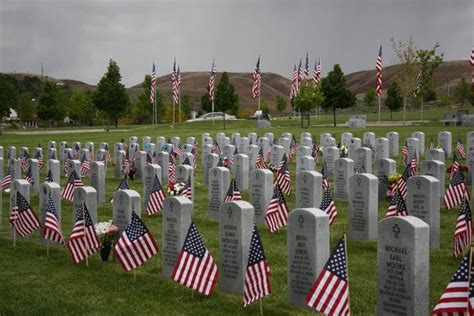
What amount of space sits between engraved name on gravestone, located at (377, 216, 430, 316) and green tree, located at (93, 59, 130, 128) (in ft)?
190

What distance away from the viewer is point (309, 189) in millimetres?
16500

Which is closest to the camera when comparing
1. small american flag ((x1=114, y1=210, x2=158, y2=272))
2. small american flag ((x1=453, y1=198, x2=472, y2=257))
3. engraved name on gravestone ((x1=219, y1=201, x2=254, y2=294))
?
engraved name on gravestone ((x1=219, y1=201, x2=254, y2=294))

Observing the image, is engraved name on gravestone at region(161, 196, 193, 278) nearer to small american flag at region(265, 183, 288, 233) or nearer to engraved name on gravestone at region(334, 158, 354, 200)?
small american flag at region(265, 183, 288, 233)

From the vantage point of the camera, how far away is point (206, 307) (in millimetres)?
10750

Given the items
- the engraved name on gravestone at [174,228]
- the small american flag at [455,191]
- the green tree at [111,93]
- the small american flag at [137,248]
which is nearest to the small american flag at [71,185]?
the engraved name on gravestone at [174,228]

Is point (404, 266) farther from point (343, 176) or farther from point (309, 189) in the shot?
point (343, 176)

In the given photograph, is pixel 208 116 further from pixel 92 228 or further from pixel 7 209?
pixel 92 228

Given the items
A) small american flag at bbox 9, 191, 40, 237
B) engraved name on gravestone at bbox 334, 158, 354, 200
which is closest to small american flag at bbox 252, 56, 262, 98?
engraved name on gravestone at bbox 334, 158, 354, 200

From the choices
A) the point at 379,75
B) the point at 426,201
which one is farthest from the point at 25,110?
the point at 426,201

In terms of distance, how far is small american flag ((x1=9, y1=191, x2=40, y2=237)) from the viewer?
15.5 m

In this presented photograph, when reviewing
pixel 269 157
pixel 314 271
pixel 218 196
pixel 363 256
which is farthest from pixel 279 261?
pixel 269 157

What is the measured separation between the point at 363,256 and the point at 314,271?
3623 millimetres

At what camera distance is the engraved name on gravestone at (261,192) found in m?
17.5

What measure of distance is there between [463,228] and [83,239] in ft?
24.7
